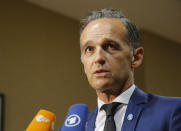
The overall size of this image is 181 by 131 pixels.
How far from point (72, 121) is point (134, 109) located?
0.40 m

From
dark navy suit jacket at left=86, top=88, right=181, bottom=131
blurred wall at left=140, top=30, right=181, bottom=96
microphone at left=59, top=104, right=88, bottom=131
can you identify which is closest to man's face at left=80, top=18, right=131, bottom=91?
dark navy suit jacket at left=86, top=88, right=181, bottom=131

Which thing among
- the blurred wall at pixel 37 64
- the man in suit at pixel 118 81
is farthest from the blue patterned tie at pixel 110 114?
the blurred wall at pixel 37 64

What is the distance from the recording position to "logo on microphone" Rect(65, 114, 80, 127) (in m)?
0.95

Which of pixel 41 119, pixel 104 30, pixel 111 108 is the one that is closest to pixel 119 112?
pixel 111 108

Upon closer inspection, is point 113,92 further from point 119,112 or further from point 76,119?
point 76,119

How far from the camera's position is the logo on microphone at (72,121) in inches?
37.4

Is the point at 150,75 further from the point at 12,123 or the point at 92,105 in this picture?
the point at 12,123

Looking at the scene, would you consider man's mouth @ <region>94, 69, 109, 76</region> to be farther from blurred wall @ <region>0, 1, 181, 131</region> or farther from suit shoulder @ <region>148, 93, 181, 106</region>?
blurred wall @ <region>0, 1, 181, 131</region>

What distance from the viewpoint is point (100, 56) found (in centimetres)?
128

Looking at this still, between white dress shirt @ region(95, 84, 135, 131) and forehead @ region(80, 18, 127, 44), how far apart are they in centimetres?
21

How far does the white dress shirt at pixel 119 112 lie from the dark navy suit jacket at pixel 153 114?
24 millimetres

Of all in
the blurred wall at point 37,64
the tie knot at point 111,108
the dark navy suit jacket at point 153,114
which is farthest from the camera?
the blurred wall at point 37,64

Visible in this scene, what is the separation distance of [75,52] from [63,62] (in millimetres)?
263

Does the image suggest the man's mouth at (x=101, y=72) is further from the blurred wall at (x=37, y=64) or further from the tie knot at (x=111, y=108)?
the blurred wall at (x=37, y=64)
